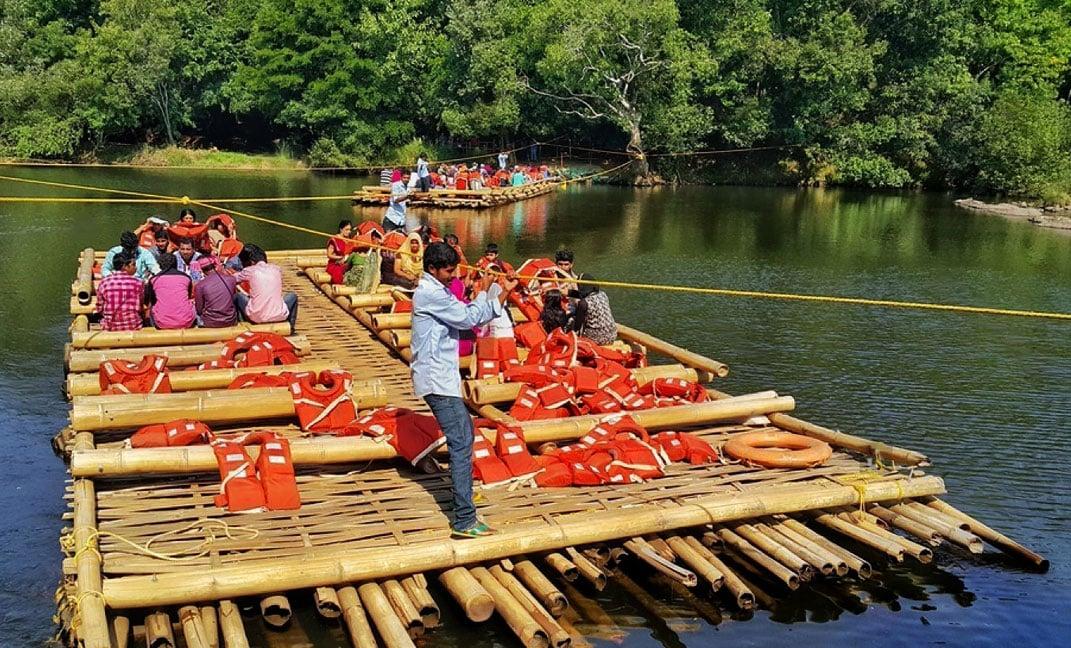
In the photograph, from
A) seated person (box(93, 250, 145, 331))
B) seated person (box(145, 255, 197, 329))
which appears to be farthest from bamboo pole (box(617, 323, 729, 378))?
seated person (box(93, 250, 145, 331))

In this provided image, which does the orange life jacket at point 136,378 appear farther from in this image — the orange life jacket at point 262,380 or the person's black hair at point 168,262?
the person's black hair at point 168,262

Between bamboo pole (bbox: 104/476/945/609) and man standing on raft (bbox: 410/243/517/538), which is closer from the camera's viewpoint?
bamboo pole (bbox: 104/476/945/609)

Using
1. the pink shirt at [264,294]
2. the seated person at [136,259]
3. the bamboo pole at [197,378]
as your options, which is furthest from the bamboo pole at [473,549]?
the seated person at [136,259]

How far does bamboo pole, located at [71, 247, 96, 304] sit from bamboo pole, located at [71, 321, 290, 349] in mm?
1657

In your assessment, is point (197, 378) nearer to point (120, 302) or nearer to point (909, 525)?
point (120, 302)

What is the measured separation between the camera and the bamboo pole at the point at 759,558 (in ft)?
Result: 27.5

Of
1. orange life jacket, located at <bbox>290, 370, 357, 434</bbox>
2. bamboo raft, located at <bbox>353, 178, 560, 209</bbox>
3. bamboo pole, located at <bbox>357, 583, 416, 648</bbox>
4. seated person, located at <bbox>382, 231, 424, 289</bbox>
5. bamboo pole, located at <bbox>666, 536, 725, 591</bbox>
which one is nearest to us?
bamboo pole, located at <bbox>357, 583, 416, 648</bbox>

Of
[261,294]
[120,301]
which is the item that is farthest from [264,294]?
[120,301]

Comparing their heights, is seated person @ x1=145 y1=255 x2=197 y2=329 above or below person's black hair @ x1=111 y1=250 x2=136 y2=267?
below

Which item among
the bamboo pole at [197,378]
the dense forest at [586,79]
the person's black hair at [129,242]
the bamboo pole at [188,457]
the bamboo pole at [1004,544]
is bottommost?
the bamboo pole at [1004,544]

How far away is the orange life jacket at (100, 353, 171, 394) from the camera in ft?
36.4

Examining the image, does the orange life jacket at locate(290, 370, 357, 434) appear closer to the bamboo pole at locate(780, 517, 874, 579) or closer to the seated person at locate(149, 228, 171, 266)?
the bamboo pole at locate(780, 517, 874, 579)

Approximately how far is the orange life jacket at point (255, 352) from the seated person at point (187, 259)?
10.4 ft

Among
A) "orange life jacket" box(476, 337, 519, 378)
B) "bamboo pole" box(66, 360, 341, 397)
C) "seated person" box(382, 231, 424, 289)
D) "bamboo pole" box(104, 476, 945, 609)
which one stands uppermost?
"seated person" box(382, 231, 424, 289)
